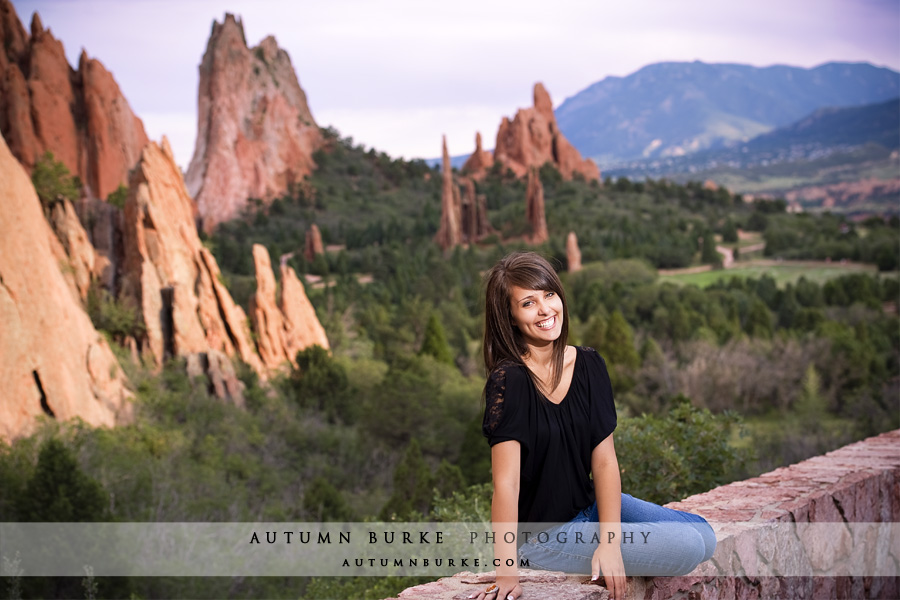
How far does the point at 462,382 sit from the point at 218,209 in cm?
4155

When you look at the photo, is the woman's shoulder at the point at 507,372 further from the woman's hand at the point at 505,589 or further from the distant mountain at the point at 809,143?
the distant mountain at the point at 809,143

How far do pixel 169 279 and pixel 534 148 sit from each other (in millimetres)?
67797

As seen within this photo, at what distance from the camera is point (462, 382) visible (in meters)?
21.8

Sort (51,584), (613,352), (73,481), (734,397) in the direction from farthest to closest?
(613,352) → (734,397) → (73,481) → (51,584)

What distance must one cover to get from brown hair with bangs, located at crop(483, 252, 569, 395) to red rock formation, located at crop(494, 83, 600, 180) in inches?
3160

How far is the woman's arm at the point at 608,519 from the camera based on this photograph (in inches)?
101

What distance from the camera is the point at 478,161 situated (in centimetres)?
8312

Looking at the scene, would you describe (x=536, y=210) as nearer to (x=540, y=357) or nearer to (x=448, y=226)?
(x=448, y=226)

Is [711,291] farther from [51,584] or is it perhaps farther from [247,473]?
[51,584]

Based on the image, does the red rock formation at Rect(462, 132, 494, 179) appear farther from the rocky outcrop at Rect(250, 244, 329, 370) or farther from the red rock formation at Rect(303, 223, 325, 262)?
the rocky outcrop at Rect(250, 244, 329, 370)

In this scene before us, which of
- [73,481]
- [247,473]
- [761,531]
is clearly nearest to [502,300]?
[761,531]

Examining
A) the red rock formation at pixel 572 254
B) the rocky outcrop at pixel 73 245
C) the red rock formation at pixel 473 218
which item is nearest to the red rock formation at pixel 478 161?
the red rock formation at pixel 473 218

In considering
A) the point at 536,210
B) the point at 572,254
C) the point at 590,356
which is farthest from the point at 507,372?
the point at 536,210

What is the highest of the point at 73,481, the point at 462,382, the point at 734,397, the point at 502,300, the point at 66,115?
the point at 66,115
